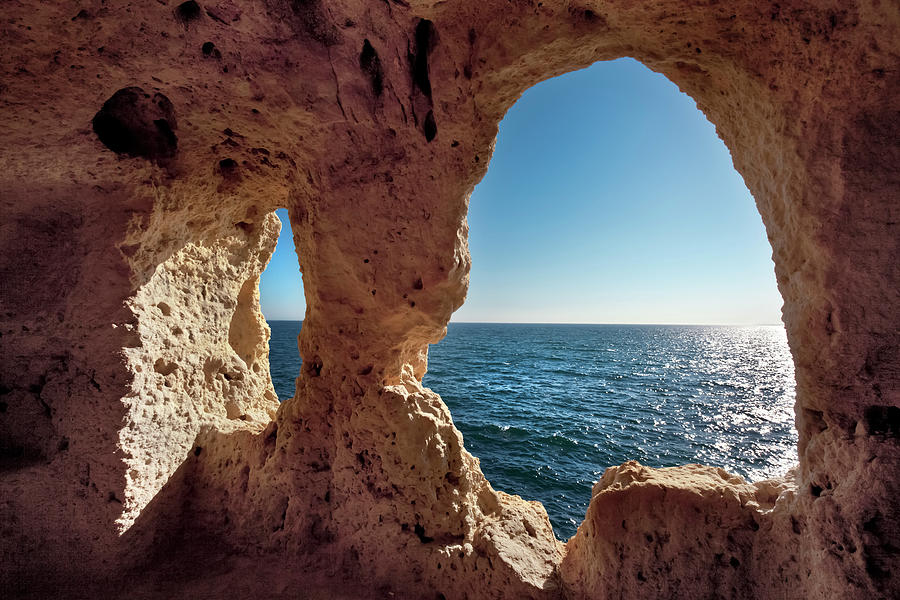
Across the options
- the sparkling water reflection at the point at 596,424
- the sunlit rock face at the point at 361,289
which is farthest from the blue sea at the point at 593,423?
the sunlit rock face at the point at 361,289

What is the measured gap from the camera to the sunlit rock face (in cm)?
245

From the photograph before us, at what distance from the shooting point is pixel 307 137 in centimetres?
370

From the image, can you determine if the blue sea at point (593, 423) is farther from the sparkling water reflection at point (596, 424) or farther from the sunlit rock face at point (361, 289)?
the sunlit rock face at point (361, 289)

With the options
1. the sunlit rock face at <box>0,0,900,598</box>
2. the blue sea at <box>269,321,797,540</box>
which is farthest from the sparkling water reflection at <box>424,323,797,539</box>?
the sunlit rock face at <box>0,0,900,598</box>

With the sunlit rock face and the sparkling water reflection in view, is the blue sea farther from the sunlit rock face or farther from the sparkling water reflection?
the sunlit rock face

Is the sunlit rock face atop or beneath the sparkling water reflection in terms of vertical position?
atop

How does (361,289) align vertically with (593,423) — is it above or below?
above

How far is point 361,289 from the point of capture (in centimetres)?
396

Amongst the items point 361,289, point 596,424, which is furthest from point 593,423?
point 361,289

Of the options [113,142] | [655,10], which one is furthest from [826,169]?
[113,142]

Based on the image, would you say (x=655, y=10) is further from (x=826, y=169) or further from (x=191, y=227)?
(x=191, y=227)

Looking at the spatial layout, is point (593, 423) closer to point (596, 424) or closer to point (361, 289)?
point (596, 424)

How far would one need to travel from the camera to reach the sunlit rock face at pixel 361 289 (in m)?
2.45

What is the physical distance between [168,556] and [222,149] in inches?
185
